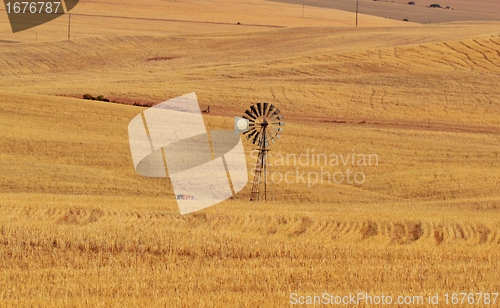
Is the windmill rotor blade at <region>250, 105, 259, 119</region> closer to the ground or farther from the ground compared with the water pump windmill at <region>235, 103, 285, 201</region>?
farther from the ground

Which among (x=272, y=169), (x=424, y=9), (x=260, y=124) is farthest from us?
(x=424, y=9)

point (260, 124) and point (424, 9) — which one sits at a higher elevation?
point (424, 9)

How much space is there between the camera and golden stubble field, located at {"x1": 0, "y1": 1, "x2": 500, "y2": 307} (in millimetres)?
12203

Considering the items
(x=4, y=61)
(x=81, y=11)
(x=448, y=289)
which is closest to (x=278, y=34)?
(x=4, y=61)

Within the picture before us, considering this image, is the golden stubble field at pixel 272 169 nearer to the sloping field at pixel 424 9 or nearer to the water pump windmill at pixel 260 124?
the water pump windmill at pixel 260 124

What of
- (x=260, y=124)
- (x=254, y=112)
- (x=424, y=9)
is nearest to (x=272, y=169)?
(x=260, y=124)

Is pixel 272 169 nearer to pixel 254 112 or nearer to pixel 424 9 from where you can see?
pixel 254 112

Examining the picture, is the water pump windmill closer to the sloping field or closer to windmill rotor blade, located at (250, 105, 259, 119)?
windmill rotor blade, located at (250, 105, 259, 119)

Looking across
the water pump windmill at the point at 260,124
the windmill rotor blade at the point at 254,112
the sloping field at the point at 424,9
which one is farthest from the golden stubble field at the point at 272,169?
the sloping field at the point at 424,9

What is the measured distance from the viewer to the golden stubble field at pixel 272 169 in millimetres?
12203

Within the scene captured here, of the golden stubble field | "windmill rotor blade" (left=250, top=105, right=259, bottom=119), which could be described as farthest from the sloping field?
"windmill rotor blade" (left=250, top=105, right=259, bottom=119)

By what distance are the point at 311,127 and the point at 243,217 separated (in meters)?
23.1

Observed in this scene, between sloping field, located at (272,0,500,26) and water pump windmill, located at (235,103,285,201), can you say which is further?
sloping field, located at (272,0,500,26)

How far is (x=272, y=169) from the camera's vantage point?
31812mm
